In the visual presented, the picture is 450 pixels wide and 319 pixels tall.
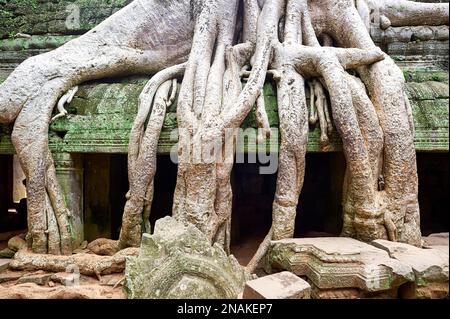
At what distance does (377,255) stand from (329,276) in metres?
0.40

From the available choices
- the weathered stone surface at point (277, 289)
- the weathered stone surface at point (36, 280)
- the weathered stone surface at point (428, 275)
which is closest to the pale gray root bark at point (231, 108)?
the weathered stone surface at point (36, 280)

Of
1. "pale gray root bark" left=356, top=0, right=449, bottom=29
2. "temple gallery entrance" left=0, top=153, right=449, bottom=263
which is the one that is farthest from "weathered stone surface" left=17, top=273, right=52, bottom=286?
"pale gray root bark" left=356, top=0, right=449, bottom=29

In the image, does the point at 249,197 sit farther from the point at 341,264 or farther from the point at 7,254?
the point at 7,254

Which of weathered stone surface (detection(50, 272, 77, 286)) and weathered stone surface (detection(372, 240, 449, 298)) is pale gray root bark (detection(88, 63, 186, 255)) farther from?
weathered stone surface (detection(372, 240, 449, 298))

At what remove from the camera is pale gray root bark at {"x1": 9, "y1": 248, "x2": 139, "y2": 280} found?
8.66ft

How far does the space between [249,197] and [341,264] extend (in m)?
2.56

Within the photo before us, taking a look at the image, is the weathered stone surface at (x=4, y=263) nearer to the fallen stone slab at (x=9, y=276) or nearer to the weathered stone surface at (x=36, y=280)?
the fallen stone slab at (x=9, y=276)

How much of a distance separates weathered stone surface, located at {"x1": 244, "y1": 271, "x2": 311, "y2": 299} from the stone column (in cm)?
196

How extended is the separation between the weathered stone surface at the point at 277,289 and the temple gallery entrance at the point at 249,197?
1.29 metres

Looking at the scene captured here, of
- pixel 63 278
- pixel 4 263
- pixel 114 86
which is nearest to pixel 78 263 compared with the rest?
pixel 63 278

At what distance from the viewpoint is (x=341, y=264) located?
7.00ft


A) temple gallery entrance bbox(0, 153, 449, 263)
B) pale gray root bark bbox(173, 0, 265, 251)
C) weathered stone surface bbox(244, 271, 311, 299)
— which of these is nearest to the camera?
weathered stone surface bbox(244, 271, 311, 299)

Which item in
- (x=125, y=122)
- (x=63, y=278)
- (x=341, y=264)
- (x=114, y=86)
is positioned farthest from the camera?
(x=114, y=86)
